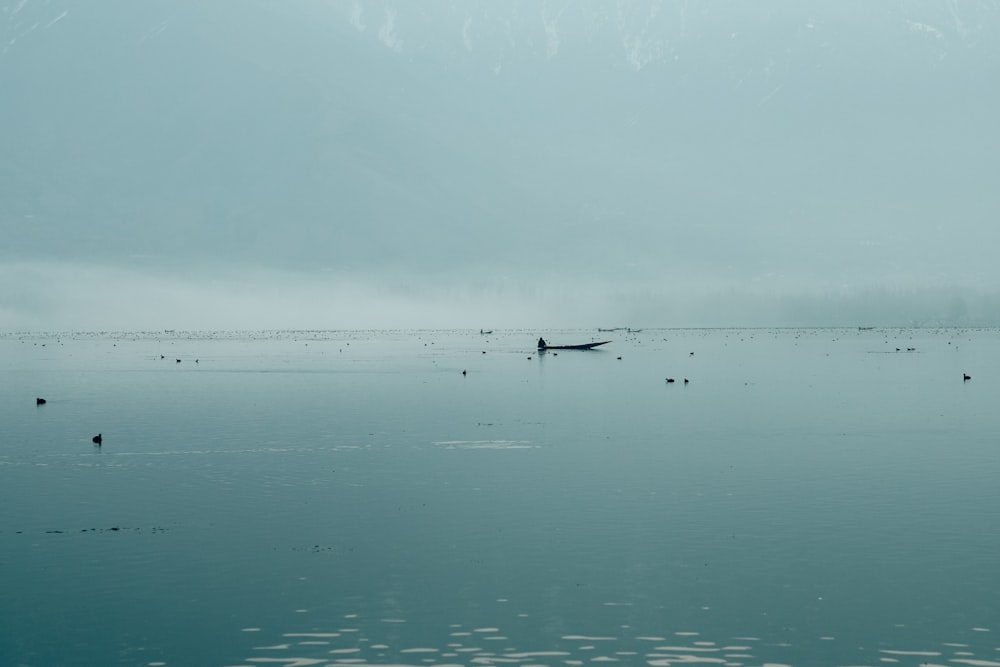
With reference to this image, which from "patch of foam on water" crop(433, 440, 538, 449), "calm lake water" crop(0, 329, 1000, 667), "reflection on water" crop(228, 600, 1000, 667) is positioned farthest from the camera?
"patch of foam on water" crop(433, 440, 538, 449)

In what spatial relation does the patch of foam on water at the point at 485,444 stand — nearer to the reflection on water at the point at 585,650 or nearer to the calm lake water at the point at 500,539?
the calm lake water at the point at 500,539

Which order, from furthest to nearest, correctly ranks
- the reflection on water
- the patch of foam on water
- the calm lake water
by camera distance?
the patch of foam on water → the calm lake water → the reflection on water

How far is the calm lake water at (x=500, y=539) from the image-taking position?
29062 mm

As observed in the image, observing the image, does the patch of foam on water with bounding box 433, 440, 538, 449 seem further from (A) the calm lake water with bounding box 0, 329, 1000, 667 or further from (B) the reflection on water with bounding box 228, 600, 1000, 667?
(B) the reflection on water with bounding box 228, 600, 1000, 667

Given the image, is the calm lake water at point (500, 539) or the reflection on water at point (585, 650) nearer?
the reflection on water at point (585, 650)

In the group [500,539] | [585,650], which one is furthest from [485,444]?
[585,650]

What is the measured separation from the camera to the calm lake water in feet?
95.3

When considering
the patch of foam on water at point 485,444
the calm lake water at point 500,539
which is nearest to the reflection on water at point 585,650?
the calm lake water at point 500,539

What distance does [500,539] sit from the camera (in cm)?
4075

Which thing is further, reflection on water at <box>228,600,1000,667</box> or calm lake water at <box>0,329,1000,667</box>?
calm lake water at <box>0,329,1000,667</box>

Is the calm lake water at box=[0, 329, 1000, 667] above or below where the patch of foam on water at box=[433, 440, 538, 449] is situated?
below

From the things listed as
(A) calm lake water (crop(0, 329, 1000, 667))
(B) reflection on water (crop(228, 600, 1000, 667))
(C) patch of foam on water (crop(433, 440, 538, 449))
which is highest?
(C) patch of foam on water (crop(433, 440, 538, 449))

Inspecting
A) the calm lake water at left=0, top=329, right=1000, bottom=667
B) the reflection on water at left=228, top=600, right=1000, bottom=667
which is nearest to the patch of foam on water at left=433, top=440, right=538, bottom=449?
the calm lake water at left=0, top=329, right=1000, bottom=667

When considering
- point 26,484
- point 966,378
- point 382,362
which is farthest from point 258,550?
point 382,362
